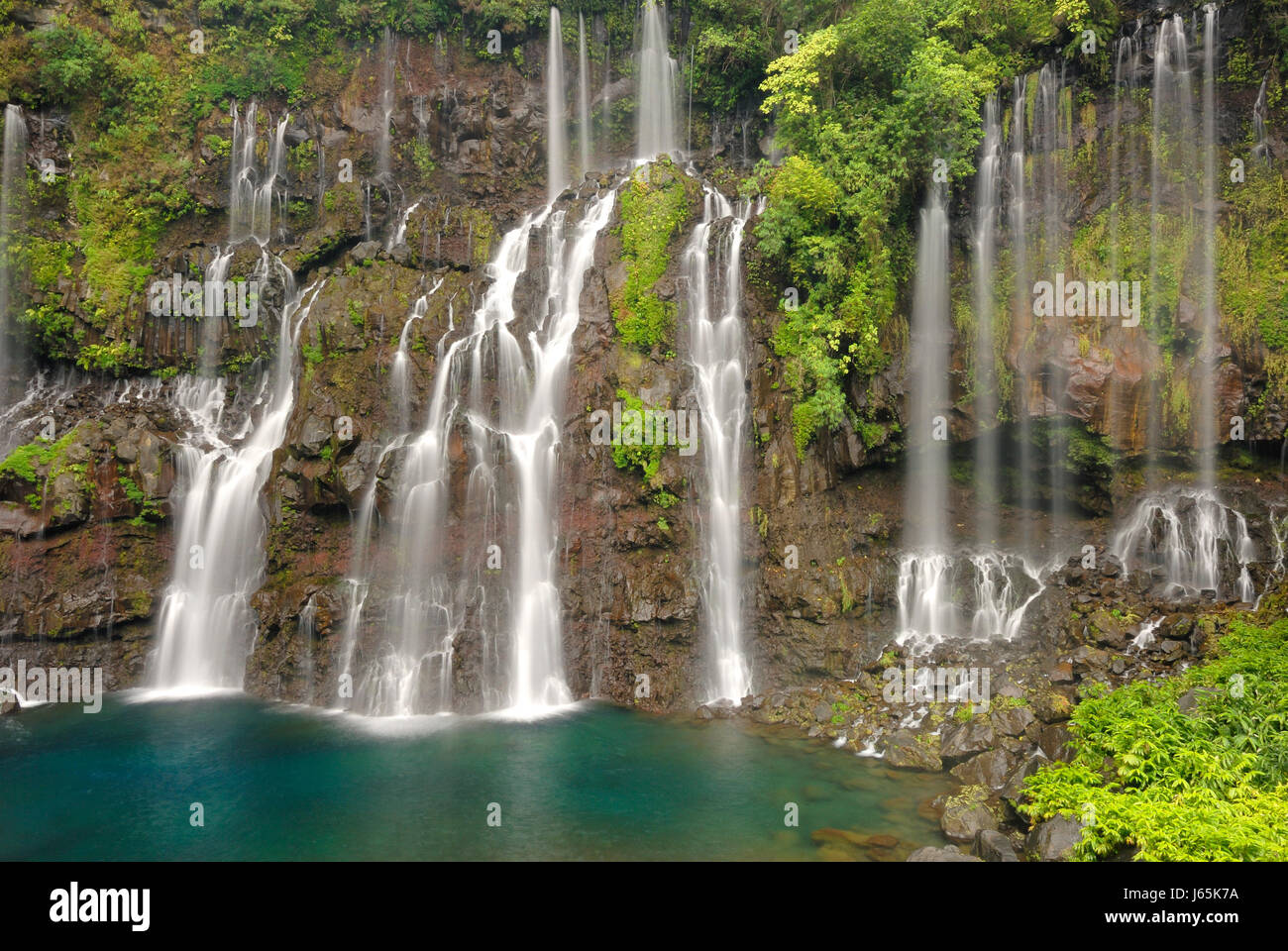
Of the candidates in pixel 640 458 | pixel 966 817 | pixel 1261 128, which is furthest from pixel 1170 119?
pixel 966 817

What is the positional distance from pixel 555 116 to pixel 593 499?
1662 cm

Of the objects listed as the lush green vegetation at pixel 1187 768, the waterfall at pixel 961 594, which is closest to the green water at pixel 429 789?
the lush green vegetation at pixel 1187 768

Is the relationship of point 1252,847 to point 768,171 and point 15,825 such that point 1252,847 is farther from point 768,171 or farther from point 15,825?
point 768,171

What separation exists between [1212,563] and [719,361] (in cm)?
1162

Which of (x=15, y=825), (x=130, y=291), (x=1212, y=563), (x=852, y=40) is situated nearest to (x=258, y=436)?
(x=130, y=291)

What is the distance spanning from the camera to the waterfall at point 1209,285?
17.6 m

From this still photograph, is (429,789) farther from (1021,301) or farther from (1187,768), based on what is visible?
(1021,301)

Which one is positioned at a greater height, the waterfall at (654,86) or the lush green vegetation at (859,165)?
the waterfall at (654,86)

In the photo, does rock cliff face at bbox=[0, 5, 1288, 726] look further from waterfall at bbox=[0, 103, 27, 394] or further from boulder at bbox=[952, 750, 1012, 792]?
boulder at bbox=[952, 750, 1012, 792]

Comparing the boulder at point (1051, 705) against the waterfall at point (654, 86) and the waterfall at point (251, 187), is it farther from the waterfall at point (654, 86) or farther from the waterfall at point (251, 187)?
the waterfall at point (251, 187)

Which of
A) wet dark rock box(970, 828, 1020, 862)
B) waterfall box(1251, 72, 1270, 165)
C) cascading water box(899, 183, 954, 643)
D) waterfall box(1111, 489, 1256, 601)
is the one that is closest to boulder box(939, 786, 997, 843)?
wet dark rock box(970, 828, 1020, 862)

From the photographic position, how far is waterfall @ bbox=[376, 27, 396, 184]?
26188mm

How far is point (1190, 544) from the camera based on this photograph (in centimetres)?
1738

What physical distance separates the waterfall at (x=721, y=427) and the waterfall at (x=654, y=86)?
937cm
